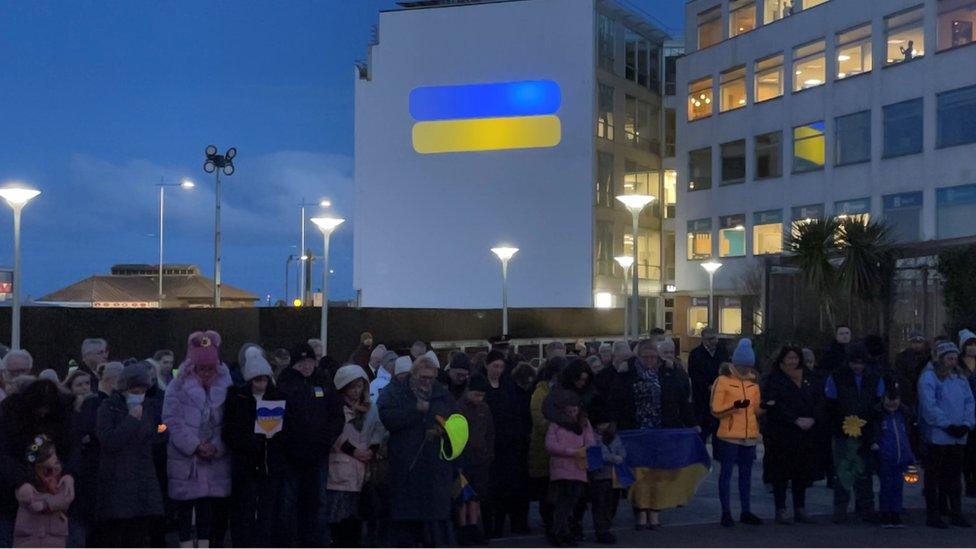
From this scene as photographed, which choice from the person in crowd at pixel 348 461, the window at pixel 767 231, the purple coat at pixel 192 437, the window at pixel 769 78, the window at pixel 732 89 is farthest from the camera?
the window at pixel 732 89

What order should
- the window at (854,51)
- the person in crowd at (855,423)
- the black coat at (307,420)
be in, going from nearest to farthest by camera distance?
the black coat at (307,420) → the person in crowd at (855,423) → the window at (854,51)

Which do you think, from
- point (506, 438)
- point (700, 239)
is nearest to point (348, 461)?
point (506, 438)

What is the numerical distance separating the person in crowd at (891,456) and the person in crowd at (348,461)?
18.0 feet

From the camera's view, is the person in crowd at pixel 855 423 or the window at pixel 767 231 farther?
the window at pixel 767 231

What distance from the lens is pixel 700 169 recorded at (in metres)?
49.9

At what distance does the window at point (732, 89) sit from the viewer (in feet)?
155

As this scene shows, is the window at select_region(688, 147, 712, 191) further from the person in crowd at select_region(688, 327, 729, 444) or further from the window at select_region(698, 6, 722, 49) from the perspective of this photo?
the person in crowd at select_region(688, 327, 729, 444)

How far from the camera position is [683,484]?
12.3 meters

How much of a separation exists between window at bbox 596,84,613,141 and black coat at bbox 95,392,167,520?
42.4 m

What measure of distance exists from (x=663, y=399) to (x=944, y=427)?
9.30 ft

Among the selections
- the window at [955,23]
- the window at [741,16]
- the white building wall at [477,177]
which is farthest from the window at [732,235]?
the window at [955,23]

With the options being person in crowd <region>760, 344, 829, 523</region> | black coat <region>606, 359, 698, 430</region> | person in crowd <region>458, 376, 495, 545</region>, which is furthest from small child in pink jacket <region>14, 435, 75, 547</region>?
person in crowd <region>760, 344, 829, 523</region>

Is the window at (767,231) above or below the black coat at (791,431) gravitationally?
above

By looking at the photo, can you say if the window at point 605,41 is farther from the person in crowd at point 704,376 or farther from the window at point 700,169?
the person in crowd at point 704,376
